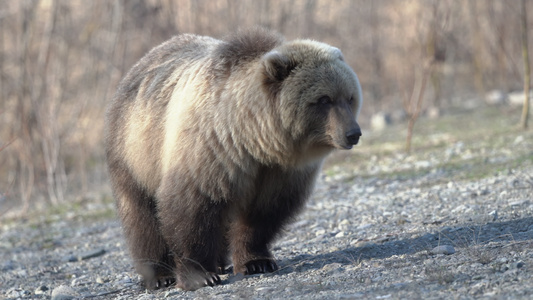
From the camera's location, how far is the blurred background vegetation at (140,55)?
12.5 m

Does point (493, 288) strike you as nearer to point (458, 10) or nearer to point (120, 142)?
point (120, 142)

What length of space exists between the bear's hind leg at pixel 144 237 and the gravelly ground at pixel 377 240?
0.71ft

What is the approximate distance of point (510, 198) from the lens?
7105 millimetres

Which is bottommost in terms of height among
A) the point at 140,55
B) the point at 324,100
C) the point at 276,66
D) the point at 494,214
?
the point at 494,214

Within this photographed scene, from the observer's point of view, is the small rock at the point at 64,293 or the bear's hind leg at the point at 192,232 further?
the small rock at the point at 64,293

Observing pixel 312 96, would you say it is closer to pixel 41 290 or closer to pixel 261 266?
pixel 261 266

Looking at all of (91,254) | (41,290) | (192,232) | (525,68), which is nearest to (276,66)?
(192,232)

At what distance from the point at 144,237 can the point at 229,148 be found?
4.46 feet

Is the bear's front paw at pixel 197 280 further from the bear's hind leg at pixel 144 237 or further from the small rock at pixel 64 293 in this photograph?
the small rock at pixel 64 293

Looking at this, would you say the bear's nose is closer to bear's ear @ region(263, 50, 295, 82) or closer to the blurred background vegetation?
bear's ear @ region(263, 50, 295, 82)

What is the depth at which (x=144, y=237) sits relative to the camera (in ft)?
19.9

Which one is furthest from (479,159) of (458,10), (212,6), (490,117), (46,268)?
(458,10)

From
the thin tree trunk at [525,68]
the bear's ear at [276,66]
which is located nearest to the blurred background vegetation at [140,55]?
the thin tree trunk at [525,68]

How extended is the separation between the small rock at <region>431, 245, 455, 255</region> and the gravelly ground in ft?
0.04
